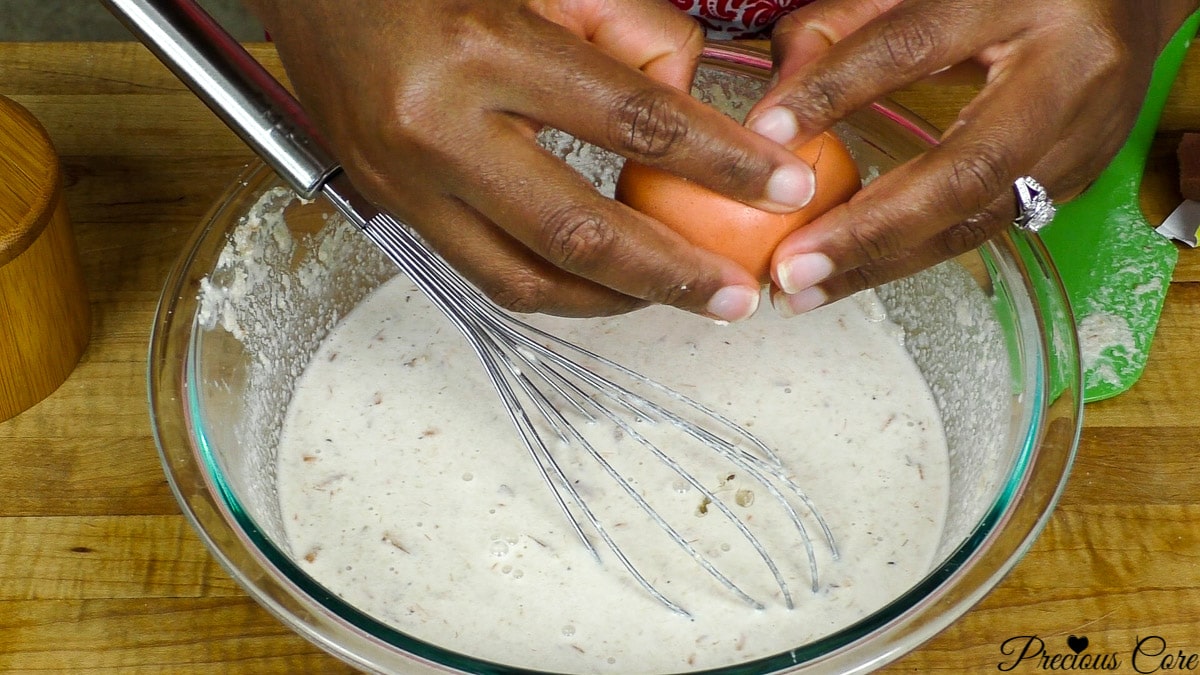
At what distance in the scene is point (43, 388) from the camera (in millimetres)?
1109

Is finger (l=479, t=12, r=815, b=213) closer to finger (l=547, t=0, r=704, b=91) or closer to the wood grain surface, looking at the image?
finger (l=547, t=0, r=704, b=91)

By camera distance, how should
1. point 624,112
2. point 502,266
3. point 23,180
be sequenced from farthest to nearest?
point 23,180 < point 502,266 < point 624,112

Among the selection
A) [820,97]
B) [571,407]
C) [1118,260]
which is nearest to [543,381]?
[571,407]

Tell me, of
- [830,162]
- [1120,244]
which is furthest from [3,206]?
[1120,244]

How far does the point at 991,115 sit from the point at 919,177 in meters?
0.06

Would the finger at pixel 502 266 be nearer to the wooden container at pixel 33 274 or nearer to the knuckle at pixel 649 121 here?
the knuckle at pixel 649 121

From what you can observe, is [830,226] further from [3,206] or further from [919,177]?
[3,206]

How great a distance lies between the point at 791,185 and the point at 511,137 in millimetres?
177

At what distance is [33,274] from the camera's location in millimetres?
1029

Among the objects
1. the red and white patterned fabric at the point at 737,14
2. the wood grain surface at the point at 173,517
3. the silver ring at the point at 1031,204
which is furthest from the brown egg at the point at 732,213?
the red and white patterned fabric at the point at 737,14

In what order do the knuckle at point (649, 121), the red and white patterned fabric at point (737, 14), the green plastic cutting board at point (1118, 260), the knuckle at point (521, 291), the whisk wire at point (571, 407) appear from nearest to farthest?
the knuckle at point (649, 121), the knuckle at point (521, 291), the whisk wire at point (571, 407), the green plastic cutting board at point (1118, 260), the red and white patterned fabric at point (737, 14)

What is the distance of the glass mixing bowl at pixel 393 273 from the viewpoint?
78 cm

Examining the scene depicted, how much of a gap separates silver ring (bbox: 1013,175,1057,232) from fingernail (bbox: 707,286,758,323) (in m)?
0.21

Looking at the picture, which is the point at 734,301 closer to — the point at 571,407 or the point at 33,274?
the point at 571,407
